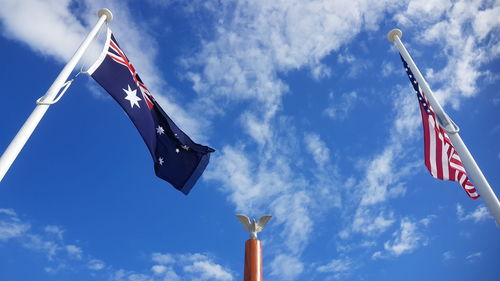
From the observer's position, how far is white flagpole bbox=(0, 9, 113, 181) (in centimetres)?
611

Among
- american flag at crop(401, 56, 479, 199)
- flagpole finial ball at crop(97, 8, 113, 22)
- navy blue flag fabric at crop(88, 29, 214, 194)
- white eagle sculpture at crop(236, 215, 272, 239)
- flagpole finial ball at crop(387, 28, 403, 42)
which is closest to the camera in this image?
white eagle sculpture at crop(236, 215, 272, 239)

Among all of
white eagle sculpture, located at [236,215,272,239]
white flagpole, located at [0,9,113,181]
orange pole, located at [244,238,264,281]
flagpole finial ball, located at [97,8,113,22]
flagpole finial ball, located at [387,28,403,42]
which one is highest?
flagpole finial ball, located at [387,28,403,42]

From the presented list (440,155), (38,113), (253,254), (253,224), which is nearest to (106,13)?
(38,113)

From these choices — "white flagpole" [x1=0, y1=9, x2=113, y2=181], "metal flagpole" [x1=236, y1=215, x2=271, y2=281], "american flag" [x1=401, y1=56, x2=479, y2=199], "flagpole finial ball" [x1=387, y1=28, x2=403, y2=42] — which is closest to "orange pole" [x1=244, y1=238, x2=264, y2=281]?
"metal flagpole" [x1=236, y1=215, x2=271, y2=281]

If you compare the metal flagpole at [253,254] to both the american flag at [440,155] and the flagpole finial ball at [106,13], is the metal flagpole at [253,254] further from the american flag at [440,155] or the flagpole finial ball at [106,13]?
the flagpole finial ball at [106,13]

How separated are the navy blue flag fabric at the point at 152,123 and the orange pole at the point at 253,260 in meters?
4.66

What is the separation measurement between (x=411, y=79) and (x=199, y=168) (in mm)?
7056

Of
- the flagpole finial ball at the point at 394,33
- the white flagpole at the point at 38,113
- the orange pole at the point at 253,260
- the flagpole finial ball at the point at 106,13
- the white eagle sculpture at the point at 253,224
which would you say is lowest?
the orange pole at the point at 253,260

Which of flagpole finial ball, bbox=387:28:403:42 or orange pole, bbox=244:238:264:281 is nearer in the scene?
orange pole, bbox=244:238:264:281

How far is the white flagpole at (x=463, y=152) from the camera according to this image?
24.1 feet

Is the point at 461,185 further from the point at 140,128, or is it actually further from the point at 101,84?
the point at 101,84

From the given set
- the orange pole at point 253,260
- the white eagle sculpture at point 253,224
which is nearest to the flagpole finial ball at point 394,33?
the white eagle sculpture at point 253,224

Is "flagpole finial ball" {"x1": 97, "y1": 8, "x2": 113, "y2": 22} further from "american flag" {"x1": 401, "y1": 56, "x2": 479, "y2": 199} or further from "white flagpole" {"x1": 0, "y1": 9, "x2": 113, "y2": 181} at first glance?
"american flag" {"x1": 401, "y1": 56, "x2": 479, "y2": 199}

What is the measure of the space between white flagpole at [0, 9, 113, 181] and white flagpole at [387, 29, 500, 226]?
904cm
